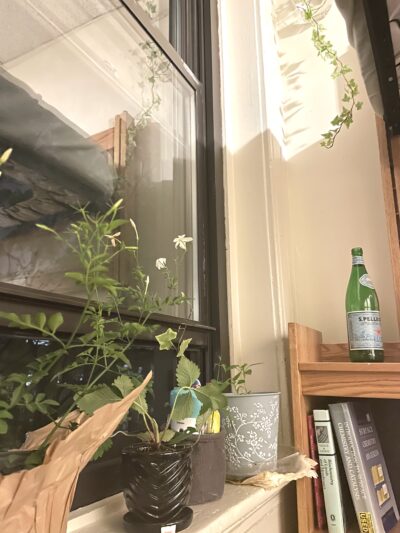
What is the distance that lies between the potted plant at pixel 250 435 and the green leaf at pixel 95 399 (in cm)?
35

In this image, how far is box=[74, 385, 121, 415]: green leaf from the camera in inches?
20.6

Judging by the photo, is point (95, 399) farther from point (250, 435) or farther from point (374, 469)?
point (374, 469)

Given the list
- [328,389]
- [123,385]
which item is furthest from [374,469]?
[123,385]

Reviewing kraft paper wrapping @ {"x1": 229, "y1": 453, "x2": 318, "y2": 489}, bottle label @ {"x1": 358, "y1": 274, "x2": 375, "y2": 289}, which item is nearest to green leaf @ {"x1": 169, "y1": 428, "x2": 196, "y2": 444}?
kraft paper wrapping @ {"x1": 229, "y1": 453, "x2": 318, "y2": 489}

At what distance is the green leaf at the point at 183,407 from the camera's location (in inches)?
25.0

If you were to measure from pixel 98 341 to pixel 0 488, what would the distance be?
0.21m

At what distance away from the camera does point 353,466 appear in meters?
0.87

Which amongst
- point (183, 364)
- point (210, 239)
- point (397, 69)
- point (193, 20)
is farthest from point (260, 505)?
point (193, 20)

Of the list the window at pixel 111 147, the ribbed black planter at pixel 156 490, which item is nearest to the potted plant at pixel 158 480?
the ribbed black planter at pixel 156 490

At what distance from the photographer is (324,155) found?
1356 millimetres

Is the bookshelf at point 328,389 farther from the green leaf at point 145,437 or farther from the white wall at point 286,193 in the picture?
the green leaf at point 145,437

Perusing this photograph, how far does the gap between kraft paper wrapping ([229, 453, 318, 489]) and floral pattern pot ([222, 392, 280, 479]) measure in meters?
0.02

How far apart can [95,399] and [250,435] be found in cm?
41

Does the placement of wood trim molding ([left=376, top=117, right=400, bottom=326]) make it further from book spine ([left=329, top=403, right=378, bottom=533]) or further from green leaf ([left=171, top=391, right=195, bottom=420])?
green leaf ([left=171, top=391, right=195, bottom=420])
